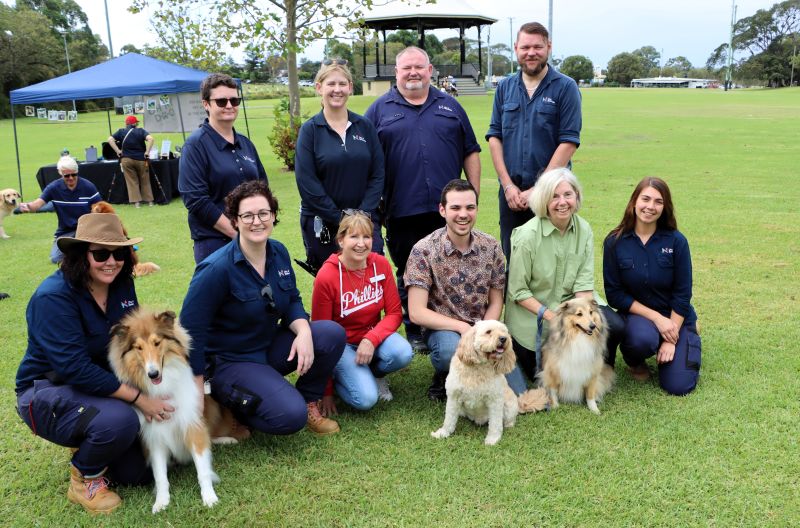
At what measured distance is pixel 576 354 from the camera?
3.96 metres

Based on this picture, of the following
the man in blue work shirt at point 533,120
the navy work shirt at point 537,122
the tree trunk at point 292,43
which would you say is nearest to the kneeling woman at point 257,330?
the man in blue work shirt at point 533,120

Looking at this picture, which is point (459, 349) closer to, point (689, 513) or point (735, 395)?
point (689, 513)

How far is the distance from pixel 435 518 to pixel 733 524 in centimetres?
146

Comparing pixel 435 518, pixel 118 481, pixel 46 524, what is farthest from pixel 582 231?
pixel 46 524

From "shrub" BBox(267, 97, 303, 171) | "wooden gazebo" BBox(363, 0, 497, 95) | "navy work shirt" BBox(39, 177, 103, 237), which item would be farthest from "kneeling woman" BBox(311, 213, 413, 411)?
"wooden gazebo" BBox(363, 0, 497, 95)

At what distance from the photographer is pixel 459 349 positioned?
3.64 metres

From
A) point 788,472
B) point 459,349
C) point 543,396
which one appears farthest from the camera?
point 543,396

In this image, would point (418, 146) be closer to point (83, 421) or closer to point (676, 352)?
point (676, 352)

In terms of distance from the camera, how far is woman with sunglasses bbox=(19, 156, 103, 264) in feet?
26.1

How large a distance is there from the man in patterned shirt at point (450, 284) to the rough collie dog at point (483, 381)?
0.35 meters

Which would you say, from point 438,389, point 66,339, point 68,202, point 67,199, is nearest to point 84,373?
point 66,339

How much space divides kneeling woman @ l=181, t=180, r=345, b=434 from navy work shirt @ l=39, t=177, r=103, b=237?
535 centimetres

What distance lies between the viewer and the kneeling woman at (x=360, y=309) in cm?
394

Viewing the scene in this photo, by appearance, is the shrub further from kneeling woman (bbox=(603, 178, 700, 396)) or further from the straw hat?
the straw hat
